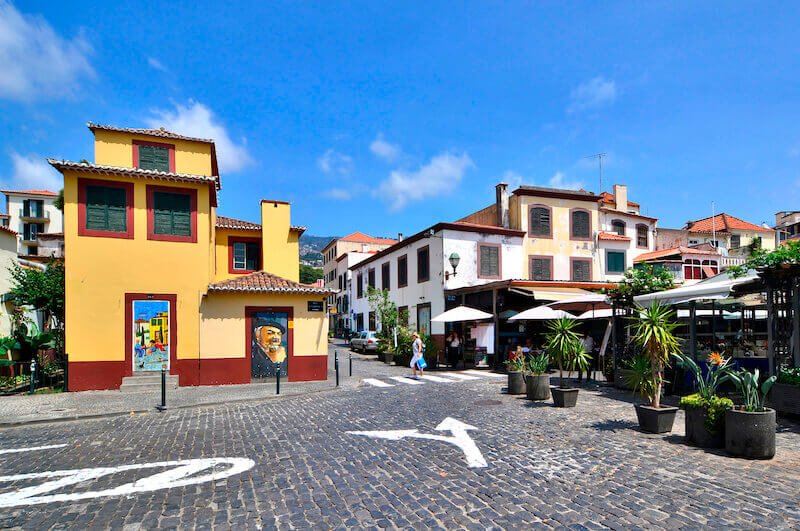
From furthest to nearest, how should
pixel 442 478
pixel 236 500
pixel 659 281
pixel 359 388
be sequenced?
pixel 359 388 < pixel 659 281 < pixel 442 478 < pixel 236 500

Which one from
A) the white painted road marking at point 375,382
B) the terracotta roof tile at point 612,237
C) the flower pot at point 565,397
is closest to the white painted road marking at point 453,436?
the flower pot at point 565,397

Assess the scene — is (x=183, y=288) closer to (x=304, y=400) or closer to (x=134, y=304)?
(x=134, y=304)

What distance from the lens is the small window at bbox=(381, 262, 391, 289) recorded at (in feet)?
113

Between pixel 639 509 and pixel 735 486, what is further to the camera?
pixel 735 486

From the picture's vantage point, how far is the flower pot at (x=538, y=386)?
11836 millimetres

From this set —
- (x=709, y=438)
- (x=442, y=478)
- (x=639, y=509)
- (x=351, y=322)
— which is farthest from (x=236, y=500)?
(x=351, y=322)

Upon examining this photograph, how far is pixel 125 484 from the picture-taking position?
19.7 ft

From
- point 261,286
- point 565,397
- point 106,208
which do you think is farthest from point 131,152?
point 565,397

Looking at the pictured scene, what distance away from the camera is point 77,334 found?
49.7 feet

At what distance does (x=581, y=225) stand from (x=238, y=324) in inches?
870

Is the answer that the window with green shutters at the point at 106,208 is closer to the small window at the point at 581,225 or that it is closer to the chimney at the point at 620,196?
the small window at the point at 581,225

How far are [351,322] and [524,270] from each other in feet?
66.1

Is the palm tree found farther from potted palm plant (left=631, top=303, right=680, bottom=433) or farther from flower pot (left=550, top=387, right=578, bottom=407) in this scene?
flower pot (left=550, top=387, right=578, bottom=407)

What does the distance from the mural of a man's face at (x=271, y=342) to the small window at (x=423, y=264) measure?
12128mm
